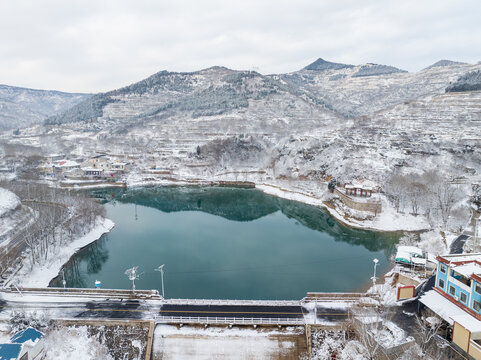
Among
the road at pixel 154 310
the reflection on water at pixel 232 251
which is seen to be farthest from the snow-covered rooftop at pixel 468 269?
the reflection on water at pixel 232 251

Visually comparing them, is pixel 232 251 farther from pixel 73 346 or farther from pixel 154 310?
pixel 73 346

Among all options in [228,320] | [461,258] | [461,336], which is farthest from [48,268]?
[461,258]

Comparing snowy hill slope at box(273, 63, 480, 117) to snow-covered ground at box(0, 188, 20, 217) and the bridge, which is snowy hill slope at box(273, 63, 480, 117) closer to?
the bridge

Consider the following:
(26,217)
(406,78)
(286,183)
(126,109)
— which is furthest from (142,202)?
(406,78)

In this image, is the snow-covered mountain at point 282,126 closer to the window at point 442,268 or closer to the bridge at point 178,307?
the window at point 442,268

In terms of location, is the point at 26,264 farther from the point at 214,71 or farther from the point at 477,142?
the point at 214,71

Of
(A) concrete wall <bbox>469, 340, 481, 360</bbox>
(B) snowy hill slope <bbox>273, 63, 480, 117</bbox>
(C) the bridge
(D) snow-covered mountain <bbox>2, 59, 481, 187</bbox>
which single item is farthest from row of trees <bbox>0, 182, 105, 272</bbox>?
(B) snowy hill slope <bbox>273, 63, 480, 117</bbox>
